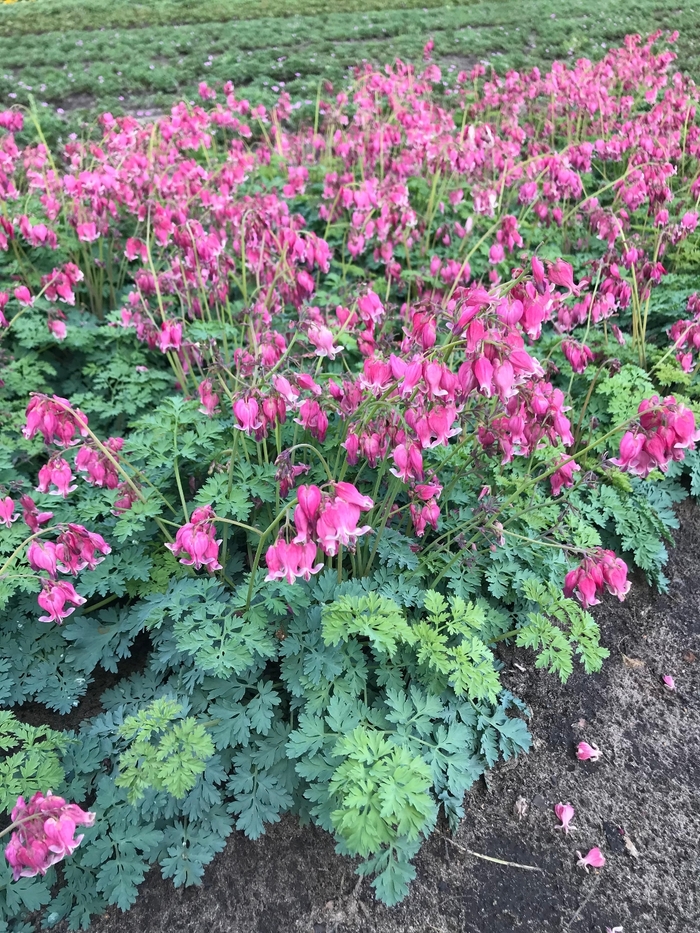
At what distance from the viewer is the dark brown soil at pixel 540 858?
236cm

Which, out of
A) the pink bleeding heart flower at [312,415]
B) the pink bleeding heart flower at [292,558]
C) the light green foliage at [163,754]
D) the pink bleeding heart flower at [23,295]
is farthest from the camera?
the pink bleeding heart flower at [23,295]

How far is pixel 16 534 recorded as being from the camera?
2852 millimetres

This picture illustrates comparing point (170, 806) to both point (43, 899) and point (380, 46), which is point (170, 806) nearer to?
point (43, 899)

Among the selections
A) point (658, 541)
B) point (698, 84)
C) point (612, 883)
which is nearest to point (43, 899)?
point (612, 883)

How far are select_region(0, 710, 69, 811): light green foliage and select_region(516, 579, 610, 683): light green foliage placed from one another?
185cm

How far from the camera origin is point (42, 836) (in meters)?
1.82

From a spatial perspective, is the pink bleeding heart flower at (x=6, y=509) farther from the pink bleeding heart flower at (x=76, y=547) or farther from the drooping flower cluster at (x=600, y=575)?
the drooping flower cluster at (x=600, y=575)

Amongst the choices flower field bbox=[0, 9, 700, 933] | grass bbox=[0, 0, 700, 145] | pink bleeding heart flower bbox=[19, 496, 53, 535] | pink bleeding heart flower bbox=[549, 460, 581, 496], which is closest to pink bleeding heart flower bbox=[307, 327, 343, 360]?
flower field bbox=[0, 9, 700, 933]

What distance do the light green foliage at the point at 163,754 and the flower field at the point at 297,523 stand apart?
10 mm

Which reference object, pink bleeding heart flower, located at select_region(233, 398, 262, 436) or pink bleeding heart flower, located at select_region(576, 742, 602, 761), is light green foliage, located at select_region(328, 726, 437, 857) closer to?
pink bleeding heart flower, located at select_region(576, 742, 602, 761)

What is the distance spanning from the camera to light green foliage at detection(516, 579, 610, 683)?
2557mm

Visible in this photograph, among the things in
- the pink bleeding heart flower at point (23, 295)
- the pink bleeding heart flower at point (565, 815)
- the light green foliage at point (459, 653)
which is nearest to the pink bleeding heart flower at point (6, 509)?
the light green foliage at point (459, 653)

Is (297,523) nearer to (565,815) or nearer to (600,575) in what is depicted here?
(600,575)

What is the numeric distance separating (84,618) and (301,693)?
1128 millimetres
